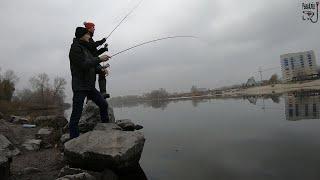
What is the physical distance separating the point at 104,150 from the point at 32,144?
3392mm

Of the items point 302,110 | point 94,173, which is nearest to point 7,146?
point 94,173

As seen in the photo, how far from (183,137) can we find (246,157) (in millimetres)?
3125

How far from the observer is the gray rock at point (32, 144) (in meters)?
7.50

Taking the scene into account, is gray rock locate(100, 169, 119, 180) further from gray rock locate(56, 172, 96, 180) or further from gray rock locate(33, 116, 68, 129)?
gray rock locate(33, 116, 68, 129)

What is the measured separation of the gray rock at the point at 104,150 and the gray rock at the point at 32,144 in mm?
2490

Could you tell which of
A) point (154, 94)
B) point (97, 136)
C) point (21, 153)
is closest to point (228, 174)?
point (97, 136)

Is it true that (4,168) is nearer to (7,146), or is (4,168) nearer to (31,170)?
(31,170)

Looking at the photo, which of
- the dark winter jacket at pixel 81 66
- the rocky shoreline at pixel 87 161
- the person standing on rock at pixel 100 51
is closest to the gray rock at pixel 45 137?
the rocky shoreline at pixel 87 161

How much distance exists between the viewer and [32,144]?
766cm

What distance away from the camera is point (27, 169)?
17.2 ft

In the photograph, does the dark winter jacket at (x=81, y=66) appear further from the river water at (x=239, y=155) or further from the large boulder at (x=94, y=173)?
the large boulder at (x=94, y=173)

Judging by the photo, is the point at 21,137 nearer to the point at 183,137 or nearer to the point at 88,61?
the point at 88,61

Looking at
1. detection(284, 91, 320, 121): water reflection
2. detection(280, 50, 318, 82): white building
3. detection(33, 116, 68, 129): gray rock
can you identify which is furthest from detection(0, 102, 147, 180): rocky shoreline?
detection(280, 50, 318, 82): white building

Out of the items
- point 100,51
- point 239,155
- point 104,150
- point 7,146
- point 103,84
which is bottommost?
point 239,155
